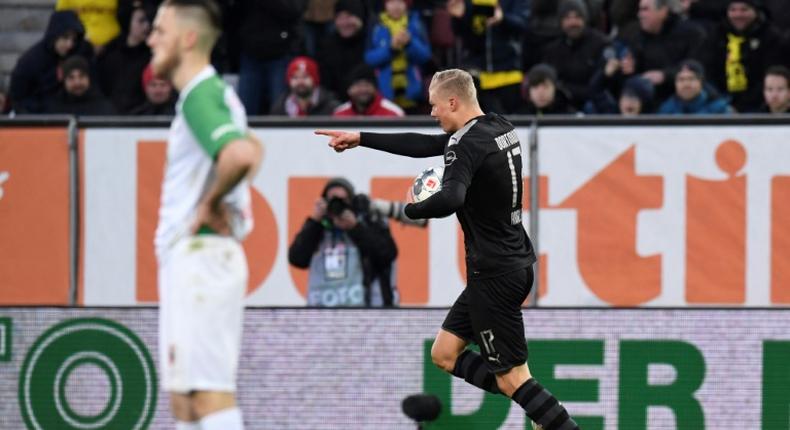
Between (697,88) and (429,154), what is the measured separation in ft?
15.2

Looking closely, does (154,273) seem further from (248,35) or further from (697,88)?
(697,88)

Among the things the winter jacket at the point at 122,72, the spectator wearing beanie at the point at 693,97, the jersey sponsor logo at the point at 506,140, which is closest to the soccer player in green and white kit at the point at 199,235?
the jersey sponsor logo at the point at 506,140

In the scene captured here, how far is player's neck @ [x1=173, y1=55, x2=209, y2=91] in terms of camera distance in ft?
20.0

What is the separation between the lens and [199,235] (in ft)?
19.8

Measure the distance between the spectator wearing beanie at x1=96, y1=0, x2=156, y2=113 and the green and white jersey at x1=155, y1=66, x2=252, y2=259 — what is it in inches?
323

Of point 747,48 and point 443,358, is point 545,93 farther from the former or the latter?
point 443,358

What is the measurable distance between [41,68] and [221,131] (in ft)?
30.1

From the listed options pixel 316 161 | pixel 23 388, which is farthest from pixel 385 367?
pixel 316 161

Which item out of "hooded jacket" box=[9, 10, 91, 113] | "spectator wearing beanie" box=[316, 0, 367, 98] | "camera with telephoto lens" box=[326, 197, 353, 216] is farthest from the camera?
"hooded jacket" box=[9, 10, 91, 113]

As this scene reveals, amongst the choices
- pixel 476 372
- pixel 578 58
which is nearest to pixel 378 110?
pixel 578 58

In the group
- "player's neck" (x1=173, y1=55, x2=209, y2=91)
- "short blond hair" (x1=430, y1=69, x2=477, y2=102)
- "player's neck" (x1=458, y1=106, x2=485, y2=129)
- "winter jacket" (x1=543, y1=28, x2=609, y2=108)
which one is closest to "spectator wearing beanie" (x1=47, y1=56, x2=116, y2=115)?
"winter jacket" (x1=543, y1=28, x2=609, y2=108)

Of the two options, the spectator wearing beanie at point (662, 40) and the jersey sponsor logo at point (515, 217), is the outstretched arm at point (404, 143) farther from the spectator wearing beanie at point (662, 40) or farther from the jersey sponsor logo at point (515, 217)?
the spectator wearing beanie at point (662, 40)

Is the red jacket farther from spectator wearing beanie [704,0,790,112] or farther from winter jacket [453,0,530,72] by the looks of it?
spectator wearing beanie [704,0,790,112]

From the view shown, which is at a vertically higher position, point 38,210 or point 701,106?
point 701,106
